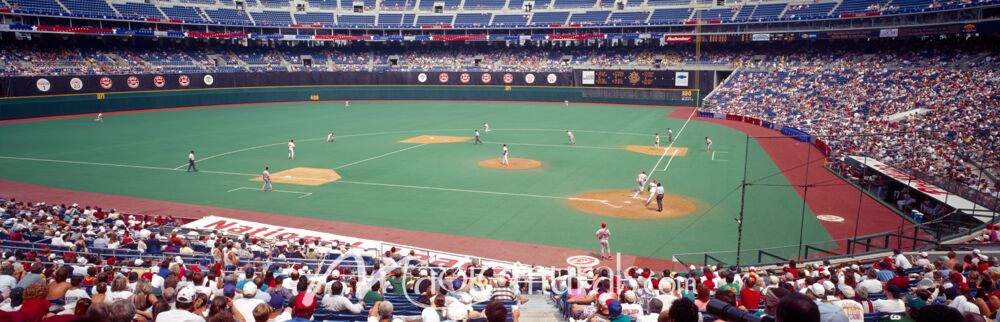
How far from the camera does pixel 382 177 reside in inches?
1286

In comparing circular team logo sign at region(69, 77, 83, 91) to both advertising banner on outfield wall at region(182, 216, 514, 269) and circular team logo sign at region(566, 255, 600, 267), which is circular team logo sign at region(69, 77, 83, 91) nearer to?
advertising banner on outfield wall at region(182, 216, 514, 269)

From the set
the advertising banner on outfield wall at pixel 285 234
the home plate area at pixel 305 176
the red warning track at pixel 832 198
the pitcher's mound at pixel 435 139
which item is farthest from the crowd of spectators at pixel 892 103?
the pitcher's mound at pixel 435 139

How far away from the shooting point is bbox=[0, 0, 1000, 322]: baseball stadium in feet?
36.1

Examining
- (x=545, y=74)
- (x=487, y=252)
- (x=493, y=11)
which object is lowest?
(x=487, y=252)

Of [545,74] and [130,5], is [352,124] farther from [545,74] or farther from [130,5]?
[130,5]

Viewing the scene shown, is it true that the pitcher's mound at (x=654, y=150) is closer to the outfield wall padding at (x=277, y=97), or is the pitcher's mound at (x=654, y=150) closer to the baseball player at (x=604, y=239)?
the baseball player at (x=604, y=239)

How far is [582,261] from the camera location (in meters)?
19.6

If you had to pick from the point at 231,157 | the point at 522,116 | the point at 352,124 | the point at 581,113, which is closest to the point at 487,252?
the point at 231,157

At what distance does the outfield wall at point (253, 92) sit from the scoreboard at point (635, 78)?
682 mm

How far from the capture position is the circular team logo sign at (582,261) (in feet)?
63.4

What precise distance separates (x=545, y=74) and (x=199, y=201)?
2262 inches

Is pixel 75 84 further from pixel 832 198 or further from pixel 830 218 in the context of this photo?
pixel 830 218

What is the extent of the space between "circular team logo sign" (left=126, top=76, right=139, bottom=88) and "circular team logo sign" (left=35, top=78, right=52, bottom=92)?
7.60 meters

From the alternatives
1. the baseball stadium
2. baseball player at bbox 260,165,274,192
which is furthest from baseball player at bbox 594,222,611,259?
baseball player at bbox 260,165,274,192
